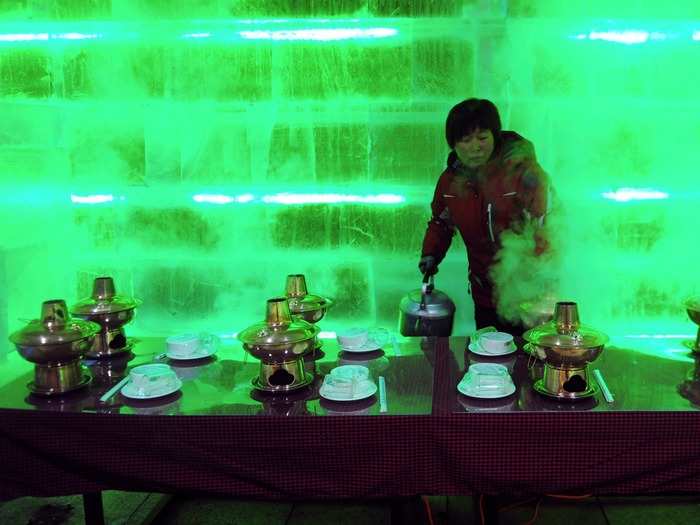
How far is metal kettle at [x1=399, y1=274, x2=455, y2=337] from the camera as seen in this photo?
3418mm

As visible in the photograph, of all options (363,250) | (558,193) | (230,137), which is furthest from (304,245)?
(558,193)

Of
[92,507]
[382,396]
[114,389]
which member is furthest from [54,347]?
[382,396]

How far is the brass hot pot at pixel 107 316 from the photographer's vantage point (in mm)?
2582

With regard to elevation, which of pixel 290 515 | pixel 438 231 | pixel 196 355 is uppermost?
pixel 438 231

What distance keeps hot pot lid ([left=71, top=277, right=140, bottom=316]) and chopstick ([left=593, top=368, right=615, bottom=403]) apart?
1885 millimetres

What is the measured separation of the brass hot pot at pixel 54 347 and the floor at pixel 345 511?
127cm

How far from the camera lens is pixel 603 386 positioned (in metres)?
2.11

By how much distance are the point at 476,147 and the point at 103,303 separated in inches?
81.2

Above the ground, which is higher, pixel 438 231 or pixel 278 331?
pixel 438 231

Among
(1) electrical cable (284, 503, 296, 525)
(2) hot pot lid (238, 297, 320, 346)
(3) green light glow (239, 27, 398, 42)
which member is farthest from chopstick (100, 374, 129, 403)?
(3) green light glow (239, 27, 398, 42)

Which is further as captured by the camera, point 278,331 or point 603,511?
point 603,511

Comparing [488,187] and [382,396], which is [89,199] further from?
[382,396]

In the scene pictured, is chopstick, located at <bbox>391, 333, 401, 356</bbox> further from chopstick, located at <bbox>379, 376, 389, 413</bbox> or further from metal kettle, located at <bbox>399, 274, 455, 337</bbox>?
metal kettle, located at <bbox>399, 274, 455, 337</bbox>

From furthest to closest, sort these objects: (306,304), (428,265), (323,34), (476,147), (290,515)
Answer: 1. (323,34)
2. (428,265)
3. (476,147)
4. (290,515)
5. (306,304)
